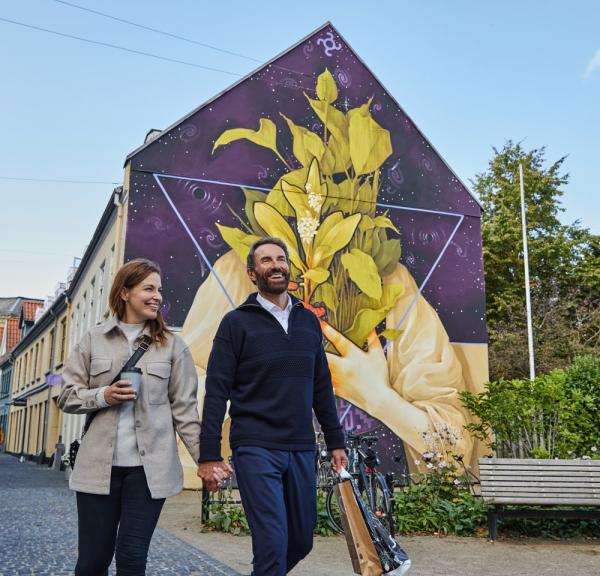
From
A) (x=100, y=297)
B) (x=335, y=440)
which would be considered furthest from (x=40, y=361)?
(x=335, y=440)

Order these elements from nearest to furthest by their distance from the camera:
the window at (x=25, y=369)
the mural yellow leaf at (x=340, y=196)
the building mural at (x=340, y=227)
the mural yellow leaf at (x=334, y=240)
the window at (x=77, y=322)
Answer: the building mural at (x=340, y=227)
the mural yellow leaf at (x=334, y=240)
the mural yellow leaf at (x=340, y=196)
the window at (x=77, y=322)
the window at (x=25, y=369)

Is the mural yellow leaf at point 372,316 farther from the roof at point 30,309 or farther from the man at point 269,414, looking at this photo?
the roof at point 30,309

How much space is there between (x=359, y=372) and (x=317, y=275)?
232 centimetres

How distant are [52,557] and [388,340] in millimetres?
10696

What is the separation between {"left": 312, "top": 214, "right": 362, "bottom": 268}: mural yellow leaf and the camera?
1570cm

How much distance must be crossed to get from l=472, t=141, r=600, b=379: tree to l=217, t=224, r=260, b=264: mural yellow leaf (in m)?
16.0

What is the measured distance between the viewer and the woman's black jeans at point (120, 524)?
9.36 feet

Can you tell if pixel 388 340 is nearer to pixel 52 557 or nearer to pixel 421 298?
pixel 421 298

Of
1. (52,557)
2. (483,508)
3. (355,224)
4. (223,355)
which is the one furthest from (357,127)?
(223,355)

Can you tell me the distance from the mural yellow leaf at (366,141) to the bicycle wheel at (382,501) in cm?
991

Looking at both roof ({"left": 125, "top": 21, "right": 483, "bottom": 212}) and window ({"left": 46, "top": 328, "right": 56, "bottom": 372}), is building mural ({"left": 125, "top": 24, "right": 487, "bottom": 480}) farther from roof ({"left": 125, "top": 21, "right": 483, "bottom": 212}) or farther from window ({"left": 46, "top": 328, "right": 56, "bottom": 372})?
window ({"left": 46, "top": 328, "right": 56, "bottom": 372})

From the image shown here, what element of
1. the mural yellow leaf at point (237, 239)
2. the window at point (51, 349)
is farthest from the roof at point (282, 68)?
the window at point (51, 349)

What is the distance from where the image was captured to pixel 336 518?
810cm

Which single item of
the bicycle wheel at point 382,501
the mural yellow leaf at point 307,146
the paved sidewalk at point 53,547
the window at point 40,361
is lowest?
the paved sidewalk at point 53,547
